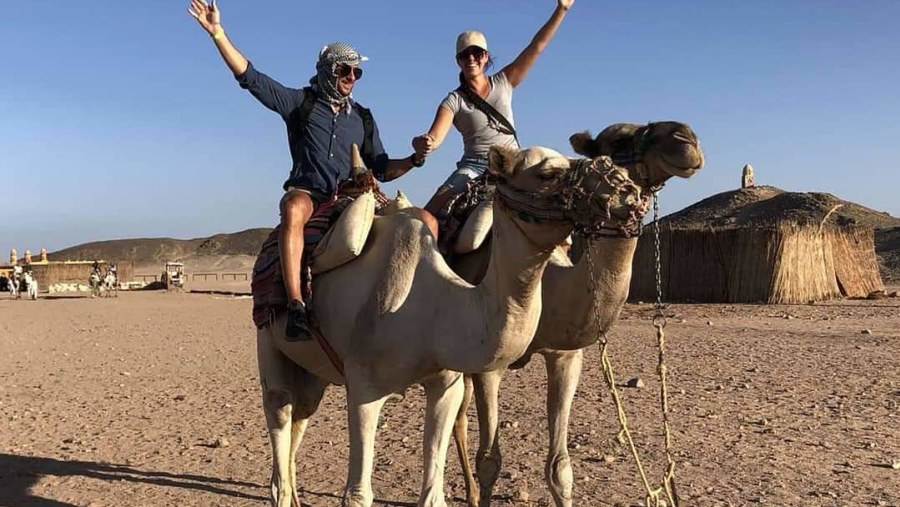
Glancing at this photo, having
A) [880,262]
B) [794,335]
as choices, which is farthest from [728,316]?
[880,262]

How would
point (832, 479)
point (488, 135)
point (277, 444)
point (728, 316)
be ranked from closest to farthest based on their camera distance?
point (277, 444), point (488, 135), point (832, 479), point (728, 316)

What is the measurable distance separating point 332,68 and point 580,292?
2.06 meters

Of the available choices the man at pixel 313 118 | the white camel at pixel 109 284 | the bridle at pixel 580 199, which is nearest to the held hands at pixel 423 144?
the man at pixel 313 118

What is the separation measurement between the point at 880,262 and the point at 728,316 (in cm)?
2035

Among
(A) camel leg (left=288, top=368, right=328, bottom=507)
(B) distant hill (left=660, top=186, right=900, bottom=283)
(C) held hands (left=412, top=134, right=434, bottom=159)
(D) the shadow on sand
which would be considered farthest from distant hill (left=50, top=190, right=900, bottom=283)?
(C) held hands (left=412, top=134, right=434, bottom=159)

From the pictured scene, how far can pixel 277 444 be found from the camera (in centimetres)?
509

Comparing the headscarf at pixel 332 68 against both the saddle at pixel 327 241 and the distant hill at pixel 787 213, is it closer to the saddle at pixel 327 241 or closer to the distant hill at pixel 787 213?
the saddle at pixel 327 241

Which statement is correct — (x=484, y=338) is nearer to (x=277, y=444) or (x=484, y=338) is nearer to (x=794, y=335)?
(x=277, y=444)

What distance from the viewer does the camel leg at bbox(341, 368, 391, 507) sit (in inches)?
155

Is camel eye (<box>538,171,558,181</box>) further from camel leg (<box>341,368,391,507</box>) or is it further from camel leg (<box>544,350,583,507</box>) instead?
camel leg (<box>544,350,583,507</box>)

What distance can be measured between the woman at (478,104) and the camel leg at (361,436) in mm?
1616

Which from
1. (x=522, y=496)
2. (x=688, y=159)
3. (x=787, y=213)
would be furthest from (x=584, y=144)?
(x=787, y=213)

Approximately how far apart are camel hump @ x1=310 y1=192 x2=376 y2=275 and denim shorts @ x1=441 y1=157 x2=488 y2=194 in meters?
1.10

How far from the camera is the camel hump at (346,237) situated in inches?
169
